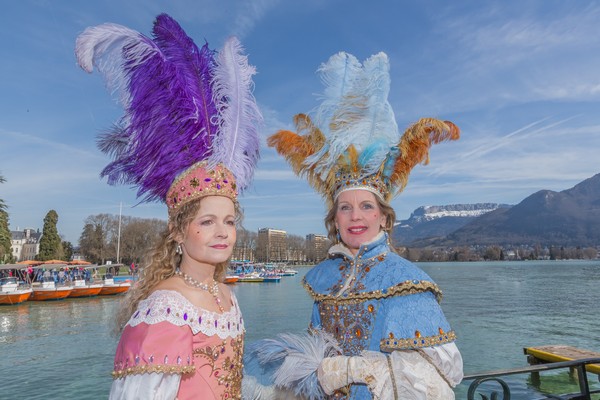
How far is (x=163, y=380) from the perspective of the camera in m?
1.91

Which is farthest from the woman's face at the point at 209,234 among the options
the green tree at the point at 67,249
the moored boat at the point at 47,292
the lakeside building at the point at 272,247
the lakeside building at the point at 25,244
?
the lakeside building at the point at 25,244

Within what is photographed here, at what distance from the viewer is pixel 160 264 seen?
2441 millimetres

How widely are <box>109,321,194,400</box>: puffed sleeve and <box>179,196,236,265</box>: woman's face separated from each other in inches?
17.7

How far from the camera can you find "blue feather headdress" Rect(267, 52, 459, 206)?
2.97m

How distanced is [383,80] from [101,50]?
178 cm

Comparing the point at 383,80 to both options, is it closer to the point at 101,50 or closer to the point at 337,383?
the point at 101,50

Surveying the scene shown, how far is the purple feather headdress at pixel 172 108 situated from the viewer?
2.28m

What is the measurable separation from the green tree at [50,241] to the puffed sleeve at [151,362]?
6157cm

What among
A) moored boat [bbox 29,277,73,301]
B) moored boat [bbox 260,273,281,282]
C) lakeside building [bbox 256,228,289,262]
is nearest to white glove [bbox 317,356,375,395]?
Answer: moored boat [bbox 29,277,73,301]

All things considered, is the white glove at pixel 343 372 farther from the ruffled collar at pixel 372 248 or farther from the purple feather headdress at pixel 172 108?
the purple feather headdress at pixel 172 108

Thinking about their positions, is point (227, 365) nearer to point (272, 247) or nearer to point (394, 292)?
point (394, 292)

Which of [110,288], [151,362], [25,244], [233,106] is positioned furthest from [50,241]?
[25,244]

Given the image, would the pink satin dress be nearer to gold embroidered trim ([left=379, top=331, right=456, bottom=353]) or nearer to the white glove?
the white glove

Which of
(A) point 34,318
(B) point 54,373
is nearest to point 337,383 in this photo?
(B) point 54,373
